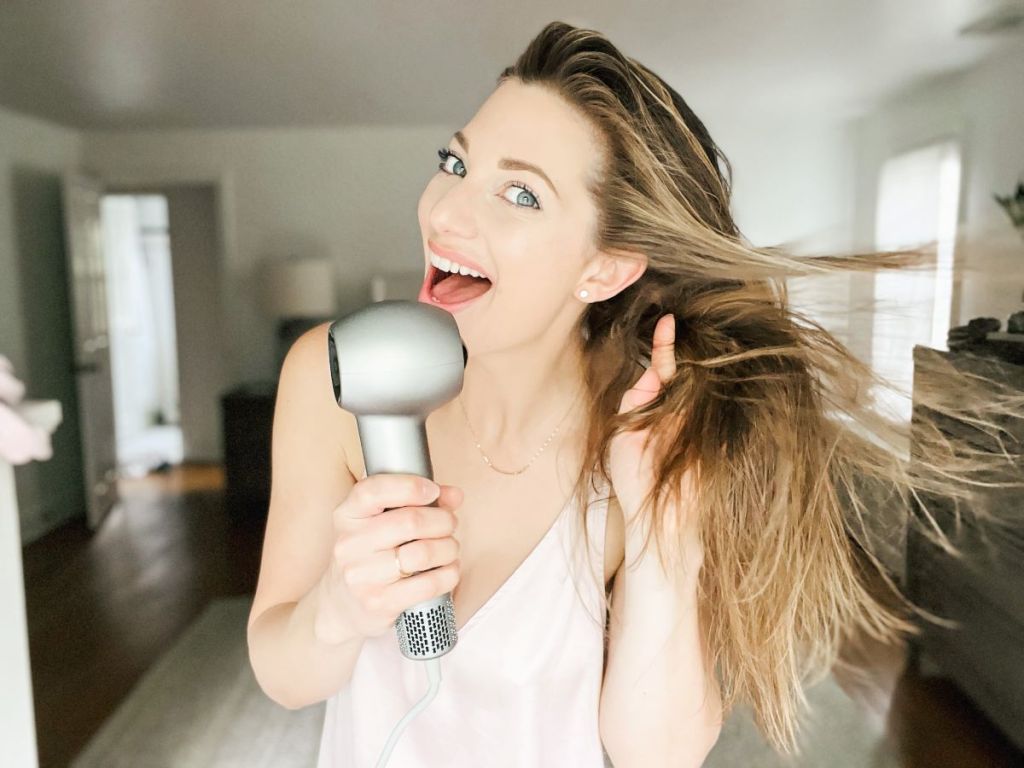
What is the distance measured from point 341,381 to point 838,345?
16.1 inches

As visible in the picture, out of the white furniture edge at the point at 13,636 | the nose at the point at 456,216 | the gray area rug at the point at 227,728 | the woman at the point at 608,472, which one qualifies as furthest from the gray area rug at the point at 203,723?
the nose at the point at 456,216

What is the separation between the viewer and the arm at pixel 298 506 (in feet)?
1.82

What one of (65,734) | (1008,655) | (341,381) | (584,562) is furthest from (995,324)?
(65,734)

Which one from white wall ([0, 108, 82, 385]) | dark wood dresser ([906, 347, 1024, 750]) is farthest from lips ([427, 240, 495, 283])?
white wall ([0, 108, 82, 385])

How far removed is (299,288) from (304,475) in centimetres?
252

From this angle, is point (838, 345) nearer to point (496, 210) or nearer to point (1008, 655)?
point (496, 210)

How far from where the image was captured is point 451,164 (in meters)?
0.55

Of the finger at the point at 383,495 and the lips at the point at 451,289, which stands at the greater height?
the lips at the point at 451,289

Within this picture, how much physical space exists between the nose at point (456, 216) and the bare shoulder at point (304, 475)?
0.14 metres

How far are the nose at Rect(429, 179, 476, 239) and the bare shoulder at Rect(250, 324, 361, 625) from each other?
0.14 metres

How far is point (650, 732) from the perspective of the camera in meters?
0.58

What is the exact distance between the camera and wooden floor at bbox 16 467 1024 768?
155 cm

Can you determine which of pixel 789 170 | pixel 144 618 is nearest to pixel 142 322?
pixel 144 618

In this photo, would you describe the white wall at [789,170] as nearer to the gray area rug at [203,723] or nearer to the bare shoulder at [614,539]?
the bare shoulder at [614,539]
